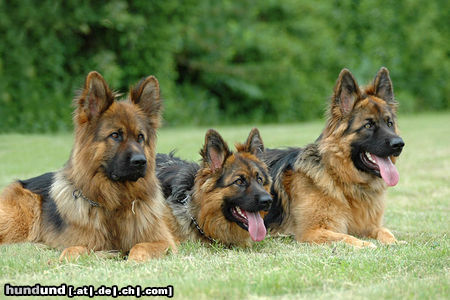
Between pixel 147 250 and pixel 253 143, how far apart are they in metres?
2.01

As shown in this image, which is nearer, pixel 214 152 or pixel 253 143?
pixel 214 152

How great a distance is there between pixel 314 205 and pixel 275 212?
63 centimetres

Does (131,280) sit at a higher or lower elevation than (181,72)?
lower

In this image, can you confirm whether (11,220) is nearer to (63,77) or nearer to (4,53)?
(4,53)

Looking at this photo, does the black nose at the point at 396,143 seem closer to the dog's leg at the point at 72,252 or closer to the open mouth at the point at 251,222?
the open mouth at the point at 251,222

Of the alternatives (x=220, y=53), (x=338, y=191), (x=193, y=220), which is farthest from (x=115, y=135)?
(x=220, y=53)

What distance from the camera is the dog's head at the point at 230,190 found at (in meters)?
6.45

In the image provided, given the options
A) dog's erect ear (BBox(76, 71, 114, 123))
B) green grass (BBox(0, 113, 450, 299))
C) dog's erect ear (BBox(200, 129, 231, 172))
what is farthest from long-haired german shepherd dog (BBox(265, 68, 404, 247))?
dog's erect ear (BBox(76, 71, 114, 123))

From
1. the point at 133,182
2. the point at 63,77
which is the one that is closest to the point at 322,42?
the point at 63,77

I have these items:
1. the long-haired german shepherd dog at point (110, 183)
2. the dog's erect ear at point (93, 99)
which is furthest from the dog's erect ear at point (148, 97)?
the dog's erect ear at point (93, 99)

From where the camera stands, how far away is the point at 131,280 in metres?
4.68

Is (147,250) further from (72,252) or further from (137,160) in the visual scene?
(137,160)

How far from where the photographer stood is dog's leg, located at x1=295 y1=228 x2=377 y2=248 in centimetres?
660

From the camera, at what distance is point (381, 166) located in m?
6.96
